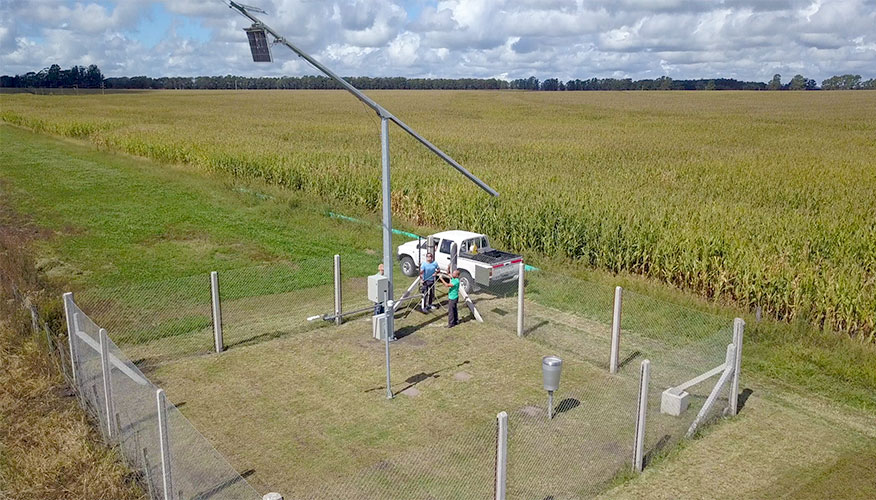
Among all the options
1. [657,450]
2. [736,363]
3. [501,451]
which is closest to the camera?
[501,451]

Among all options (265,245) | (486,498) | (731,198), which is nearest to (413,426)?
(486,498)

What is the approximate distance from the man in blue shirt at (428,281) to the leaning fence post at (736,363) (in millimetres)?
6270

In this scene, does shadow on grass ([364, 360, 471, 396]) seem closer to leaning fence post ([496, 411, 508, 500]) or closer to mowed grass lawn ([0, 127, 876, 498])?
mowed grass lawn ([0, 127, 876, 498])

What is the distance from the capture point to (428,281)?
14.8 m

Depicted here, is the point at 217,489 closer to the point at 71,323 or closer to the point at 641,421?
the point at 641,421

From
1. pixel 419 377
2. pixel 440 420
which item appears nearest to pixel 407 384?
pixel 419 377

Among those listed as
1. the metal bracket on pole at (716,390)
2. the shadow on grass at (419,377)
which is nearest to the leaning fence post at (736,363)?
the metal bracket on pole at (716,390)

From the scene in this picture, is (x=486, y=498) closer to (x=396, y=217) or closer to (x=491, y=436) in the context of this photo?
(x=491, y=436)

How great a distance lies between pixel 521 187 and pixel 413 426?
15.6 m

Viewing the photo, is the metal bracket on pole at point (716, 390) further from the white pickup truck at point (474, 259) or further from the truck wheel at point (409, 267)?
the truck wheel at point (409, 267)

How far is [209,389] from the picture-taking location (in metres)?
11.2

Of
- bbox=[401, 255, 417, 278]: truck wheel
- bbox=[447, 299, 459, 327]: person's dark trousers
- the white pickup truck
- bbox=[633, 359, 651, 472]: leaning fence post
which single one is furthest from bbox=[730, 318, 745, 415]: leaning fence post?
bbox=[401, 255, 417, 278]: truck wheel

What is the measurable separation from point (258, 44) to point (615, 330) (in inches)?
312

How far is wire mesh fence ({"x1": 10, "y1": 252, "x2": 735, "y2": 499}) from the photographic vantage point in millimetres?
8094
